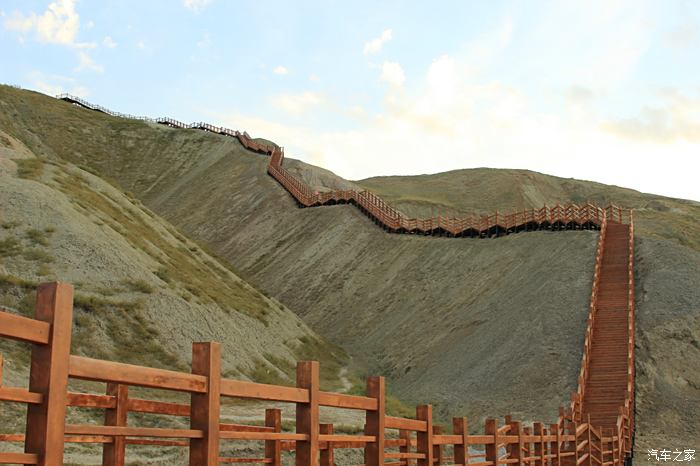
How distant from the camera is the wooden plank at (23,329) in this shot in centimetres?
525

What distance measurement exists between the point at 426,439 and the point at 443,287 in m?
40.2

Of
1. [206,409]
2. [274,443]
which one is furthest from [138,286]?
[206,409]

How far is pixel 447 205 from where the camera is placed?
104m

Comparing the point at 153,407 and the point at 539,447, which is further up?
the point at 153,407

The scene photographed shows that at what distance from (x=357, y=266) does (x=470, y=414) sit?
1033 inches

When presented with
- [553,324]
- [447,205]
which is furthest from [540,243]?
[447,205]

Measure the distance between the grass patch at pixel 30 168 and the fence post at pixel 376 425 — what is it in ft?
117

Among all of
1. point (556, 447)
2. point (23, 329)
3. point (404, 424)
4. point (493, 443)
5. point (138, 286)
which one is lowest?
point (556, 447)

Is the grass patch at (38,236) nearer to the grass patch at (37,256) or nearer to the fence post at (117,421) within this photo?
the grass patch at (37,256)

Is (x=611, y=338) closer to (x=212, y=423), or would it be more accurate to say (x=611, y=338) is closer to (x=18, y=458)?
(x=212, y=423)

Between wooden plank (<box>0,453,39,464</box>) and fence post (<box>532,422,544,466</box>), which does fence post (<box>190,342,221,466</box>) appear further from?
fence post (<box>532,422,544,466</box>)

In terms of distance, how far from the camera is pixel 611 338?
122 feet

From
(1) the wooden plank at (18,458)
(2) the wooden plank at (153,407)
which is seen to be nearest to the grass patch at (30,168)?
(2) the wooden plank at (153,407)

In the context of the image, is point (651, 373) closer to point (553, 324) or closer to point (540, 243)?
point (553, 324)
